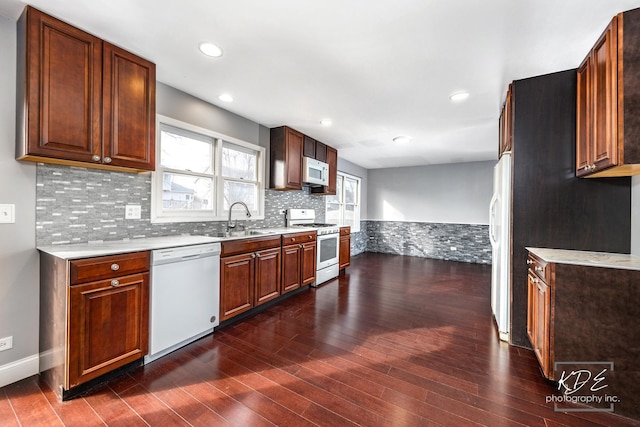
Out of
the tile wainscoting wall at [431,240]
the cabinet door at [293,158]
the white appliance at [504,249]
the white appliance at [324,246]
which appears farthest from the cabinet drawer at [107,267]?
the tile wainscoting wall at [431,240]

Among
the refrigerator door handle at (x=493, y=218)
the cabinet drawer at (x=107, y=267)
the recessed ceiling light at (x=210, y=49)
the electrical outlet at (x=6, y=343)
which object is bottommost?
the electrical outlet at (x=6, y=343)

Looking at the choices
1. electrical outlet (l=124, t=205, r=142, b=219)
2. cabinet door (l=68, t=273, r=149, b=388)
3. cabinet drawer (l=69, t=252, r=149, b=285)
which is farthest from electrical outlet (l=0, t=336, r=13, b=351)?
electrical outlet (l=124, t=205, r=142, b=219)

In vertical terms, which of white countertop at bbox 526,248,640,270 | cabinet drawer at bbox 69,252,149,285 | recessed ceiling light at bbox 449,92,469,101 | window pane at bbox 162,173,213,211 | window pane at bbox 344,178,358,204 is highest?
recessed ceiling light at bbox 449,92,469,101

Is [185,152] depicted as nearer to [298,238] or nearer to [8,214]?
[8,214]

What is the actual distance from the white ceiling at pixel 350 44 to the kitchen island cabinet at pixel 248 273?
5.13 feet

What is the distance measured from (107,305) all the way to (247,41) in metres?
2.00

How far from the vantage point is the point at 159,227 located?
2539 millimetres

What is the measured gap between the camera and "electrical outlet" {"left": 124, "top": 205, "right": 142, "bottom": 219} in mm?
2295

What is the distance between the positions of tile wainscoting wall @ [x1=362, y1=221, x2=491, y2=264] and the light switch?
258 inches

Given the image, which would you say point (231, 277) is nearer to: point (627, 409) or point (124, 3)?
point (124, 3)

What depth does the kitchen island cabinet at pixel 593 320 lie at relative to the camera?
153 centimetres

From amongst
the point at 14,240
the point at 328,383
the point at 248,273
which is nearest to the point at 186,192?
the point at 248,273

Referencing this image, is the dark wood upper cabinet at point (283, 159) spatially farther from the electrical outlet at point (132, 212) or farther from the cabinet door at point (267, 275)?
the electrical outlet at point (132, 212)

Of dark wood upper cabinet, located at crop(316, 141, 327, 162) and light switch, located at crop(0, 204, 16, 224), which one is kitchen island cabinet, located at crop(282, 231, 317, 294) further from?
light switch, located at crop(0, 204, 16, 224)
